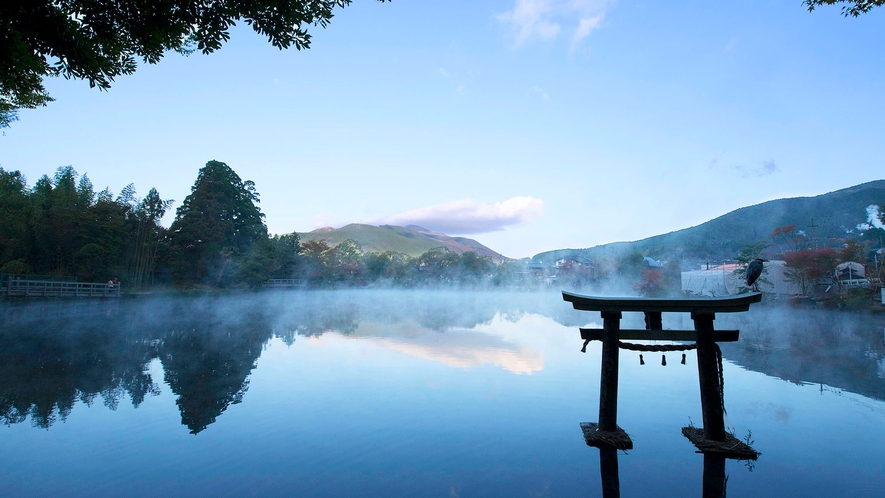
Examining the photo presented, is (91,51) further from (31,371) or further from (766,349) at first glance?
(766,349)

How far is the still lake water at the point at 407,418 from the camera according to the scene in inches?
162

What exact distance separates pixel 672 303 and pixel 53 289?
81.8 ft

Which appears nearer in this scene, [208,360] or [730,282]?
[208,360]

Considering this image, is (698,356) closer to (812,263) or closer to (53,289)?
(812,263)

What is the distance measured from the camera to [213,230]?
3422 centimetres

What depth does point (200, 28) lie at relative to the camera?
157 inches

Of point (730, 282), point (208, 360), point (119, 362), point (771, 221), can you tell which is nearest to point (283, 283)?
point (119, 362)

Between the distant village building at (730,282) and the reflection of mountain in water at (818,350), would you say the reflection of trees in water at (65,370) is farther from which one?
the distant village building at (730,282)

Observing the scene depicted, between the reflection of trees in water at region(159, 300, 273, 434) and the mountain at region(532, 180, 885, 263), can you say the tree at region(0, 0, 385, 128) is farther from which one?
the mountain at region(532, 180, 885, 263)

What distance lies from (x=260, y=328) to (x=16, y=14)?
13.4 meters

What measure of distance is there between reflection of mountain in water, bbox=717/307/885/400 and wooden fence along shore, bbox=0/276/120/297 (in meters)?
24.2

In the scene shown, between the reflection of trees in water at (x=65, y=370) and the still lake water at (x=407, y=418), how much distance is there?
2.3 inches

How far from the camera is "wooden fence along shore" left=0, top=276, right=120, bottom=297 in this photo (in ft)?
60.2

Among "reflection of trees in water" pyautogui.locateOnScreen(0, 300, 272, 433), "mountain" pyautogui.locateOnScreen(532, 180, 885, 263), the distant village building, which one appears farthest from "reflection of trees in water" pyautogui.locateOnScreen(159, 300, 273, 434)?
"mountain" pyautogui.locateOnScreen(532, 180, 885, 263)
